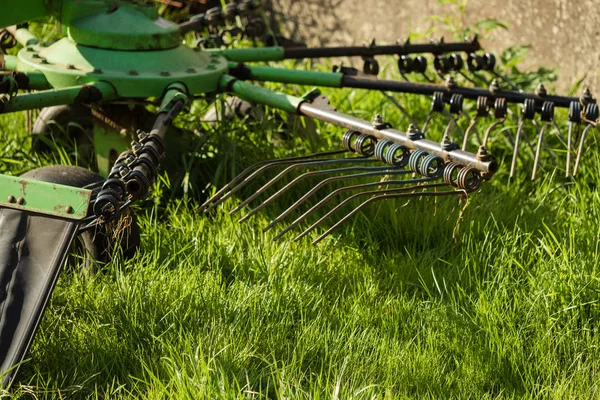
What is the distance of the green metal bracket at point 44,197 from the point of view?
7.84 feet

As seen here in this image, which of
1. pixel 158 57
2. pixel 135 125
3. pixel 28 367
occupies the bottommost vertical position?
pixel 28 367

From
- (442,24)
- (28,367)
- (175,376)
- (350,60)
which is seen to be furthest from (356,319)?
(350,60)

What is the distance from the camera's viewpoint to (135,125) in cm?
354

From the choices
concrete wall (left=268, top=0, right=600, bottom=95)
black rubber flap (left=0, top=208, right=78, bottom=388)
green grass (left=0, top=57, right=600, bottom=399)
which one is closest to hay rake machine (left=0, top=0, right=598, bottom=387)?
black rubber flap (left=0, top=208, right=78, bottom=388)

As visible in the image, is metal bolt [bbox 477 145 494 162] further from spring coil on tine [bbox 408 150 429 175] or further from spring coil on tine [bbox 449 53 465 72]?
spring coil on tine [bbox 449 53 465 72]

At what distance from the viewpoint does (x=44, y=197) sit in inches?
95.8

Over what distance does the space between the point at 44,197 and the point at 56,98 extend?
0.73 metres

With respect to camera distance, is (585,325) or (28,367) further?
(585,325)

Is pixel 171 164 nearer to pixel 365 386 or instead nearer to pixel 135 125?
pixel 135 125

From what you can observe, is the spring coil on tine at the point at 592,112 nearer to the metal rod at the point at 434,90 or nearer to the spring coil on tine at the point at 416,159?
the metal rod at the point at 434,90

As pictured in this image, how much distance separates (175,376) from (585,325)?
45.1 inches

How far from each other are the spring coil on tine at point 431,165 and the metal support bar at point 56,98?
1.15 m

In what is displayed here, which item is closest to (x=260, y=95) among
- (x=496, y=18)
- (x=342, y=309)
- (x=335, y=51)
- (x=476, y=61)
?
(x=335, y=51)

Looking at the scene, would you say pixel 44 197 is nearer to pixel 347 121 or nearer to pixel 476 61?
pixel 347 121
